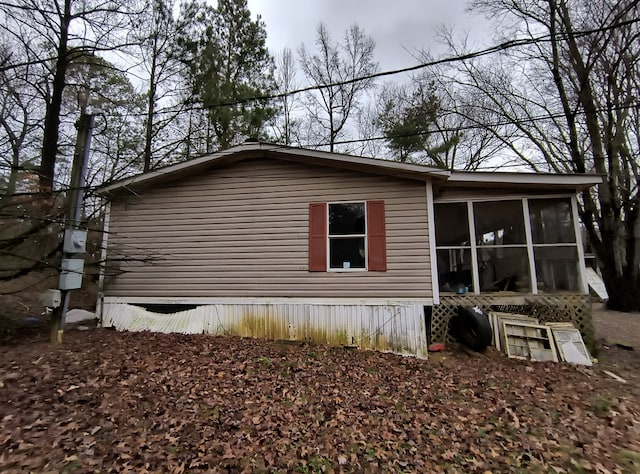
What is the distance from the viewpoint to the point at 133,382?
13.9 ft

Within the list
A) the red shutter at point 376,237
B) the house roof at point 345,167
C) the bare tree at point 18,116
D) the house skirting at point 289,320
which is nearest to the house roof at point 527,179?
the house roof at point 345,167

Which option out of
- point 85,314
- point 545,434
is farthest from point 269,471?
point 85,314

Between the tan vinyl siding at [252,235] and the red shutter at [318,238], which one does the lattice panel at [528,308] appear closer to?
the tan vinyl siding at [252,235]

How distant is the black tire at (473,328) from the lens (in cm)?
605

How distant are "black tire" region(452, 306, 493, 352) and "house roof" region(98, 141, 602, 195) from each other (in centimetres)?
274

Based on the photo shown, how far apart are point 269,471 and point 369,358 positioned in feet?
10.7

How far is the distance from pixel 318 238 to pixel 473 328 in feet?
11.6

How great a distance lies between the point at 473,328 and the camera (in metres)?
6.21

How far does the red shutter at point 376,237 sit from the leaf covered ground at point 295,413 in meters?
1.87

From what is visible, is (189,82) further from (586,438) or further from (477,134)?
(586,438)

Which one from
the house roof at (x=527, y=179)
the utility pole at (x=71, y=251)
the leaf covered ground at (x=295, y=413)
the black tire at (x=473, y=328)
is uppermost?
the house roof at (x=527, y=179)

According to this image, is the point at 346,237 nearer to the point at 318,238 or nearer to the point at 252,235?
the point at 318,238

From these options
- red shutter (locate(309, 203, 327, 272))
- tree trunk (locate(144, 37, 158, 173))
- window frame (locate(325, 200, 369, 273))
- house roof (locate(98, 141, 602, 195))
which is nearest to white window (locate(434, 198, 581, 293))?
house roof (locate(98, 141, 602, 195))

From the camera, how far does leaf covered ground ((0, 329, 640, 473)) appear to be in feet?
9.93
